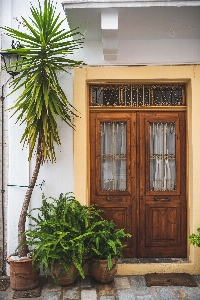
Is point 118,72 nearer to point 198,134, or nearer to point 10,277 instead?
point 198,134

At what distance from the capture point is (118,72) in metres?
5.41

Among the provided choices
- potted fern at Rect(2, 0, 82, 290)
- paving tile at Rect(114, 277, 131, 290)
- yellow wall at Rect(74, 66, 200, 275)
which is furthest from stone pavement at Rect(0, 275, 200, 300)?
yellow wall at Rect(74, 66, 200, 275)

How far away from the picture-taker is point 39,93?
478cm

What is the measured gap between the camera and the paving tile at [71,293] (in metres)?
4.66

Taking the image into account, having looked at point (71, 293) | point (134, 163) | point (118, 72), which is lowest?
point (71, 293)

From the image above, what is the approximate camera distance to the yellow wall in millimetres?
5367

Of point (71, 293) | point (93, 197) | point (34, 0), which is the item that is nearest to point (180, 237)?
point (93, 197)

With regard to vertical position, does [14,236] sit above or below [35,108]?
below

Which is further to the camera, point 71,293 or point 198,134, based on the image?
point 198,134

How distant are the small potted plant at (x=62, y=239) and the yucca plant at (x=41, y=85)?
33 cm

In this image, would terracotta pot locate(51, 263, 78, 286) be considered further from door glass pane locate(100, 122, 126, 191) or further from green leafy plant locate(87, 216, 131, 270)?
door glass pane locate(100, 122, 126, 191)

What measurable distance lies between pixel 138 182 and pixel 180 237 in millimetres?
1075

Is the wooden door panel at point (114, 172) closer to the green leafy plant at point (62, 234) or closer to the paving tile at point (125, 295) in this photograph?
the green leafy plant at point (62, 234)

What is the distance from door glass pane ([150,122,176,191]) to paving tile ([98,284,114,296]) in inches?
62.8
